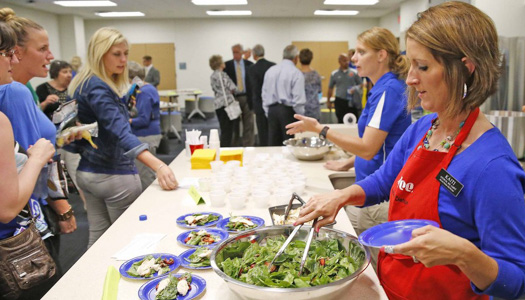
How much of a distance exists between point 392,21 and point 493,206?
38.3 feet

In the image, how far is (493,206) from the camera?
0.99m

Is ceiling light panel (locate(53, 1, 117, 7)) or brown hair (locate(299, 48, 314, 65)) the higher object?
ceiling light panel (locate(53, 1, 117, 7))

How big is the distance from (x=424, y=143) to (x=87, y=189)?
5.99ft

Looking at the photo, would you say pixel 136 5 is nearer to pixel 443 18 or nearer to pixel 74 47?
pixel 74 47

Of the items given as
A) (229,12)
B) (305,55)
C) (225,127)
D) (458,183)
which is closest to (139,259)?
(458,183)

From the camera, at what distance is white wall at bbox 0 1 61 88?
32.4 feet

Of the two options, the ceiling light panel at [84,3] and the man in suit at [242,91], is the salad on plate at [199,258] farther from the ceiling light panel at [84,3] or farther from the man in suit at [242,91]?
the ceiling light panel at [84,3]

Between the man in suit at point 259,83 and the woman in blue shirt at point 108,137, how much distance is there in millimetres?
3814

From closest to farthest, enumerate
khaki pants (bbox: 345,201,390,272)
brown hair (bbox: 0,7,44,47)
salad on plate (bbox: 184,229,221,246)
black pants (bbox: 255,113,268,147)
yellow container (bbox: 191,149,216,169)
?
salad on plate (bbox: 184,229,221,246) → brown hair (bbox: 0,7,44,47) → khaki pants (bbox: 345,201,390,272) → yellow container (bbox: 191,149,216,169) → black pants (bbox: 255,113,268,147)

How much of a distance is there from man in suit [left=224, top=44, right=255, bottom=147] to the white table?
420 cm

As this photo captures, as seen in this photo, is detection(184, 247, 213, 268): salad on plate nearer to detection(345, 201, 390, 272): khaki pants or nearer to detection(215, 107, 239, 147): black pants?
detection(345, 201, 390, 272): khaki pants

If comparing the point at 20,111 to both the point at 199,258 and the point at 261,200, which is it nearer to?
the point at 199,258

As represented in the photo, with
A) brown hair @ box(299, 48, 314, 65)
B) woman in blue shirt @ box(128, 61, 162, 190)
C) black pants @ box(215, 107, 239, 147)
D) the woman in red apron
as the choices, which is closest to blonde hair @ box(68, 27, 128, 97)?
the woman in red apron

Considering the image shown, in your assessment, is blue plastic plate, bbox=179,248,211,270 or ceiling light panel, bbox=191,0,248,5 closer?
blue plastic plate, bbox=179,248,211,270
